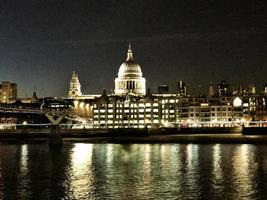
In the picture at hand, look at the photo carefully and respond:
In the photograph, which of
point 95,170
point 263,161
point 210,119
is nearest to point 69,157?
point 95,170

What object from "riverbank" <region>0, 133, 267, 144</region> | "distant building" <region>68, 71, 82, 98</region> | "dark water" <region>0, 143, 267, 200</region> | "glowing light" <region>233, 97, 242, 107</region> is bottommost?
"dark water" <region>0, 143, 267, 200</region>

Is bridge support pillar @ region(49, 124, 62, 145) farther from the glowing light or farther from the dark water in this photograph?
the glowing light

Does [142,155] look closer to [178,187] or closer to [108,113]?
[178,187]

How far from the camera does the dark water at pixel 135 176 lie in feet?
81.5

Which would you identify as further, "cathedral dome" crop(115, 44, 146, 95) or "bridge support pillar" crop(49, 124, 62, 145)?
"cathedral dome" crop(115, 44, 146, 95)

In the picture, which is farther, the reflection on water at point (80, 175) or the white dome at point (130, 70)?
the white dome at point (130, 70)

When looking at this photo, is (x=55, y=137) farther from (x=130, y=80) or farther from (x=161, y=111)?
(x=130, y=80)

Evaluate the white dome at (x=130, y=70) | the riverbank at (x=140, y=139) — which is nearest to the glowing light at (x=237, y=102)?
the white dome at (x=130, y=70)

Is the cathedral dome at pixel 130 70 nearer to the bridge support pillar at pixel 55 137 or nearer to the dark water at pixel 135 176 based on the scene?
the bridge support pillar at pixel 55 137

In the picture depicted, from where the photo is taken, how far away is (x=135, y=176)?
3044 centimetres

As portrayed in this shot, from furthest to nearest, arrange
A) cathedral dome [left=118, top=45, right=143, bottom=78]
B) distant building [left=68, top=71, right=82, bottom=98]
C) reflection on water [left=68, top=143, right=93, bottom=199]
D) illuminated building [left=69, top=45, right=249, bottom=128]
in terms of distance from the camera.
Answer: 1. distant building [left=68, top=71, right=82, bottom=98]
2. cathedral dome [left=118, top=45, right=143, bottom=78]
3. illuminated building [left=69, top=45, right=249, bottom=128]
4. reflection on water [left=68, top=143, right=93, bottom=199]

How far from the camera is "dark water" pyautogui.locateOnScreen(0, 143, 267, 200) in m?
24.8

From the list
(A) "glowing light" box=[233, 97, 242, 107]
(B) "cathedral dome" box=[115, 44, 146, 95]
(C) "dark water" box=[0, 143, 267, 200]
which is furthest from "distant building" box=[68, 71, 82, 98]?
(C) "dark water" box=[0, 143, 267, 200]

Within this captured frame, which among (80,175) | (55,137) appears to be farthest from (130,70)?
(80,175)
